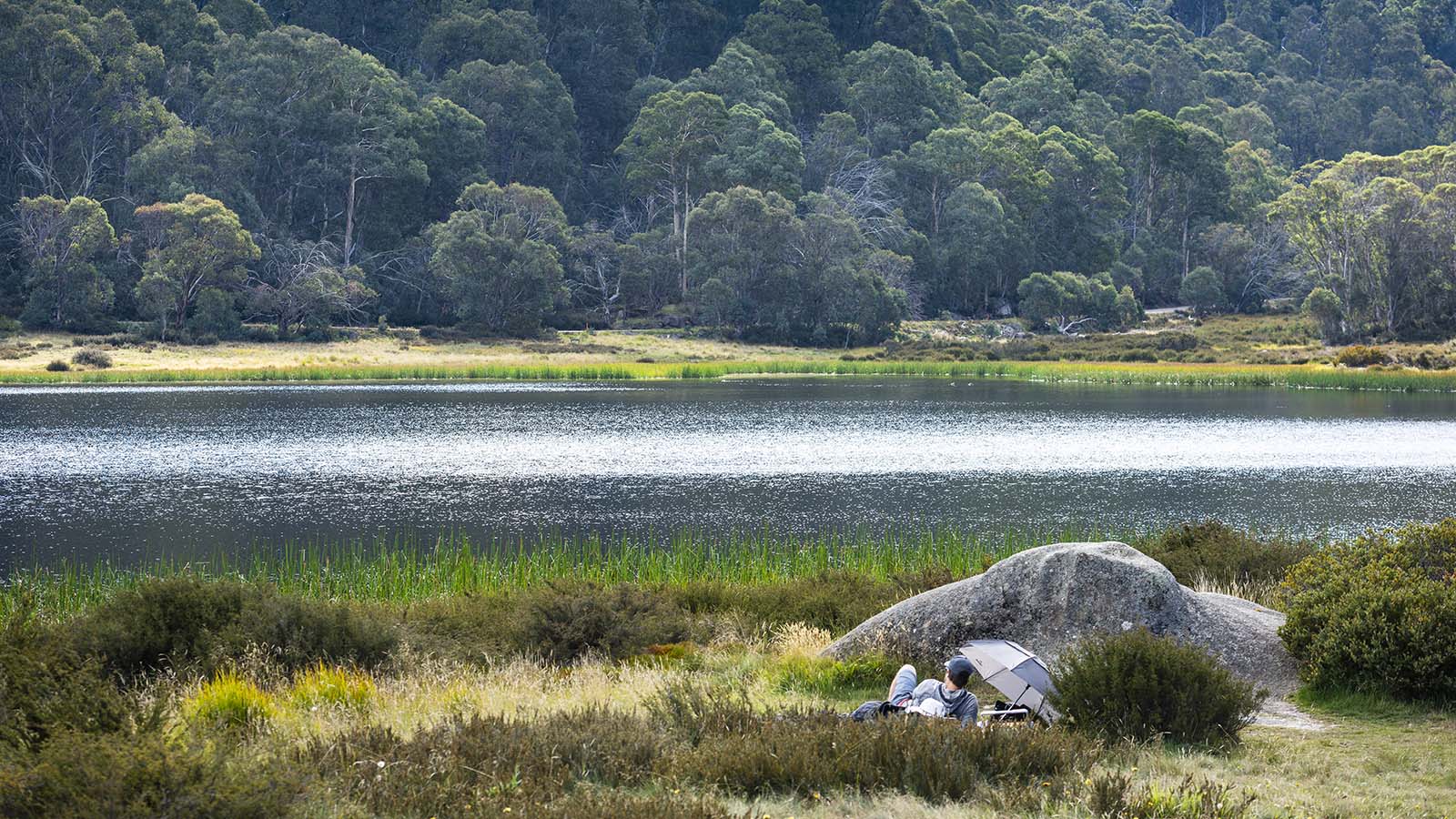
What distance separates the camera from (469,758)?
781cm

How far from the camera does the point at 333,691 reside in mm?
10102

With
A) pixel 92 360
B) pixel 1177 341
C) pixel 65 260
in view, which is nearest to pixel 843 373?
pixel 1177 341

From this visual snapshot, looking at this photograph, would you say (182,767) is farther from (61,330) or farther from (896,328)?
(896,328)

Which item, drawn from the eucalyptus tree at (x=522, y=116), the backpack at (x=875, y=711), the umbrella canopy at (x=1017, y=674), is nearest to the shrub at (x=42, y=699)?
the backpack at (x=875, y=711)

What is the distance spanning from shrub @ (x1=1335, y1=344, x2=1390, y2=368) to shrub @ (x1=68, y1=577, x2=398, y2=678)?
7824 centimetres

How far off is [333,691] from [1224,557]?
37.3 ft

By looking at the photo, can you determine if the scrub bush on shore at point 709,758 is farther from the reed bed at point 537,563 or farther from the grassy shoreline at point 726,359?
the grassy shoreline at point 726,359

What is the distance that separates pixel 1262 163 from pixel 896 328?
7062cm

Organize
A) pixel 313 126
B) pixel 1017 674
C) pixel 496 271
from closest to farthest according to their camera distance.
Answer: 1. pixel 1017 674
2. pixel 496 271
3. pixel 313 126

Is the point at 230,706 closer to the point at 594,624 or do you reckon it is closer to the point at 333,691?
the point at 333,691

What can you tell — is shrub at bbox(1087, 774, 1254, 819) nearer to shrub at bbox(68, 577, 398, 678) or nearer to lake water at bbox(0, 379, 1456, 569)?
shrub at bbox(68, 577, 398, 678)

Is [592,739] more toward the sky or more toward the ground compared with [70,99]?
more toward the ground

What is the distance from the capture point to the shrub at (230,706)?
891cm

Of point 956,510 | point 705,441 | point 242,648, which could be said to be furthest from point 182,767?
point 705,441
